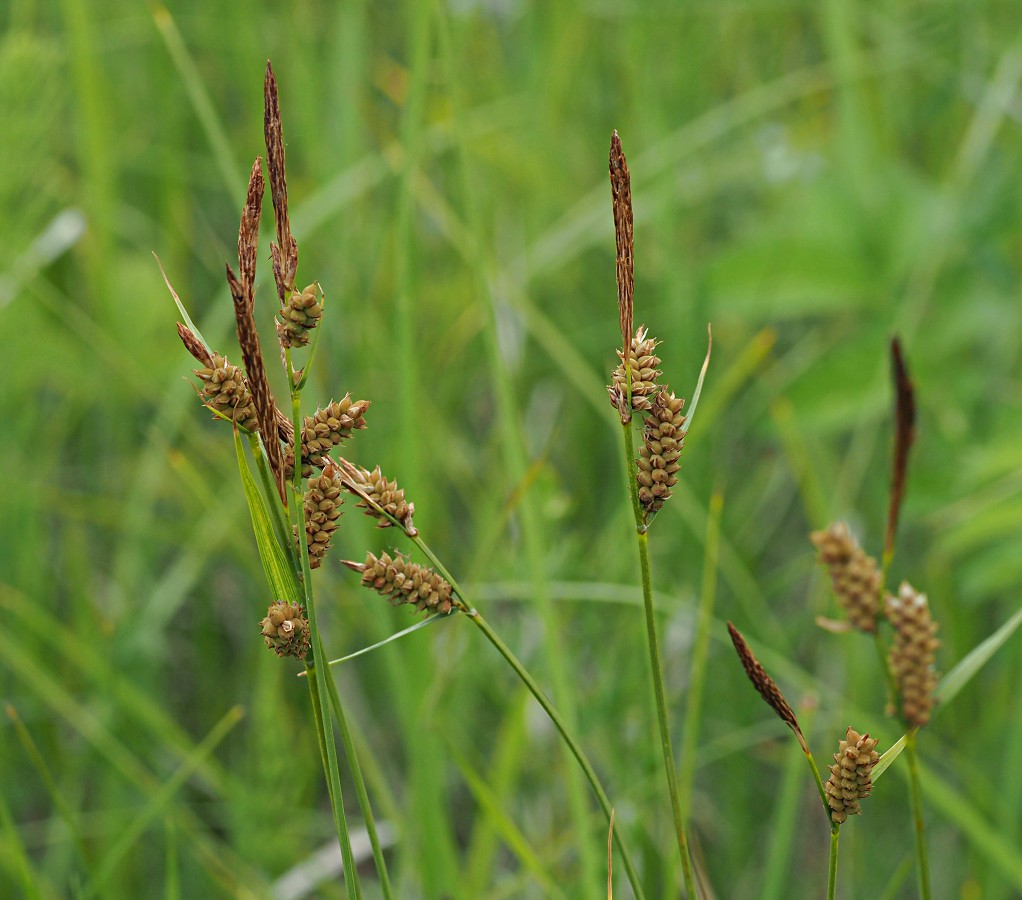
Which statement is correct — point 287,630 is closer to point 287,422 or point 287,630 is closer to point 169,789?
point 287,422

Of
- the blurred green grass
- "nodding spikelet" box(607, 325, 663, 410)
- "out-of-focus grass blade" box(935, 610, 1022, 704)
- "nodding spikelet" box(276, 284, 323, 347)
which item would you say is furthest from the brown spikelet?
the blurred green grass

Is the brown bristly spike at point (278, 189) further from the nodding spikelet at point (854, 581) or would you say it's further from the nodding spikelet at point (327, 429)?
the nodding spikelet at point (854, 581)

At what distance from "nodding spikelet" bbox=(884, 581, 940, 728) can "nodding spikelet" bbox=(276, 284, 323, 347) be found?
9.2 inches

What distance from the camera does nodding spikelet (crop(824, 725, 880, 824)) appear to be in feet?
1.36

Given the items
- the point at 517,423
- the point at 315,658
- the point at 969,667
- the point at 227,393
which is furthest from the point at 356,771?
the point at 517,423

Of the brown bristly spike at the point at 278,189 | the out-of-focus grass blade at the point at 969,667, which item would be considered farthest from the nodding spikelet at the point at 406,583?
the out-of-focus grass blade at the point at 969,667

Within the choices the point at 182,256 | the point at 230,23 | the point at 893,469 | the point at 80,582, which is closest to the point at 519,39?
the point at 230,23

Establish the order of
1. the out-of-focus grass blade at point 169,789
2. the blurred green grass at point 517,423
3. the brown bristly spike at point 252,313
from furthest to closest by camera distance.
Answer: the blurred green grass at point 517,423 → the out-of-focus grass blade at point 169,789 → the brown bristly spike at point 252,313

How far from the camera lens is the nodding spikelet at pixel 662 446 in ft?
1.33

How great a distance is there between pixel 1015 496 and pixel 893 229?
1.72 feet

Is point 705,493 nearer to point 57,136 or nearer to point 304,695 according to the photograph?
point 304,695

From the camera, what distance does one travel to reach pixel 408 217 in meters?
0.96

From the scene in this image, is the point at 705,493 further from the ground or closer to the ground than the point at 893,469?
further from the ground

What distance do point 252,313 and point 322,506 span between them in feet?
0.30
